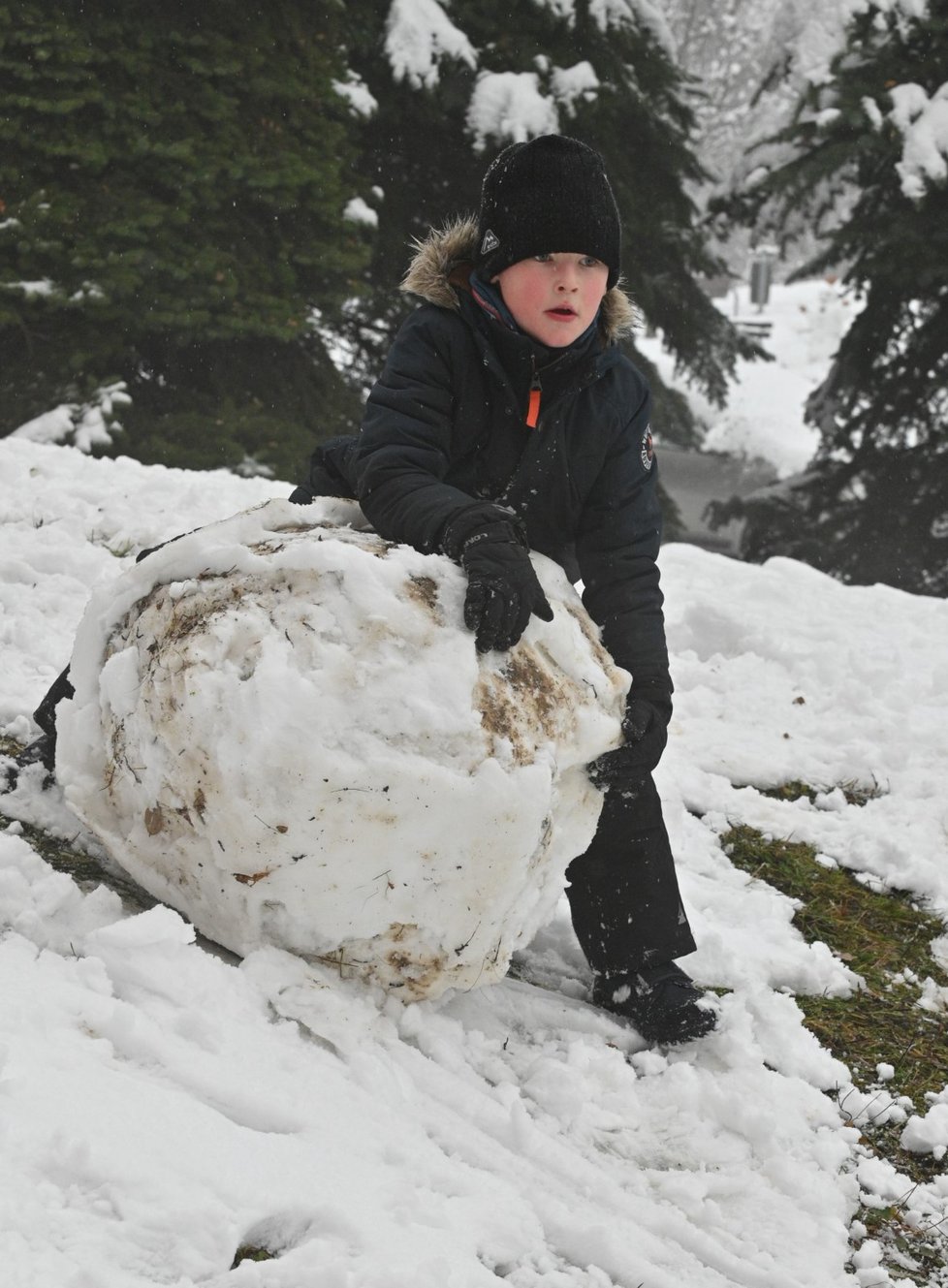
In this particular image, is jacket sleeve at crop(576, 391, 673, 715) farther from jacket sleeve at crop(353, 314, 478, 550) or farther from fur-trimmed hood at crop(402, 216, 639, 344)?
jacket sleeve at crop(353, 314, 478, 550)

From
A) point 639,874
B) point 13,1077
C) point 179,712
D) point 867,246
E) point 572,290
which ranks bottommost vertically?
point 13,1077

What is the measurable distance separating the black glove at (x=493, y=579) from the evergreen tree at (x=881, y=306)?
729cm

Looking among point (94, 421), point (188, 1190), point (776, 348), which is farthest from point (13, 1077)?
point (776, 348)

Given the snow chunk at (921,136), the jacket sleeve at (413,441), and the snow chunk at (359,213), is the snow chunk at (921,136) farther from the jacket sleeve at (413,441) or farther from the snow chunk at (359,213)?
the jacket sleeve at (413,441)

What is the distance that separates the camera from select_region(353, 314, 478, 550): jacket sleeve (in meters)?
2.40

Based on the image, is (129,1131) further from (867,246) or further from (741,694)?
(867,246)

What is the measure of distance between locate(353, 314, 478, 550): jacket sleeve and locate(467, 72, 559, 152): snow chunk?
21.9ft

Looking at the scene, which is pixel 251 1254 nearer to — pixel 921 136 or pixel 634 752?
pixel 634 752

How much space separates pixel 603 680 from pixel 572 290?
85 centimetres

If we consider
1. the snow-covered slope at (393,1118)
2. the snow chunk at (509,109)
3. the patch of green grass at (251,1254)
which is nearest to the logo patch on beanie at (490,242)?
the snow-covered slope at (393,1118)

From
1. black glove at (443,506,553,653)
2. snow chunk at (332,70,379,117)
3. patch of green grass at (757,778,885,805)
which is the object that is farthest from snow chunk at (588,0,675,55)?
black glove at (443,506,553,653)

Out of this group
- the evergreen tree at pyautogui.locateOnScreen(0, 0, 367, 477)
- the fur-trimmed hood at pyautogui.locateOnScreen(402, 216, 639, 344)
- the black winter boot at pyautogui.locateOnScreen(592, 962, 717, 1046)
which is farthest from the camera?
the evergreen tree at pyautogui.locateOnScreen(0, 0, 367, 477)

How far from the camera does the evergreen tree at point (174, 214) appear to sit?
708 centimetres

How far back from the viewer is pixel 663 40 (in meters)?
9.40
